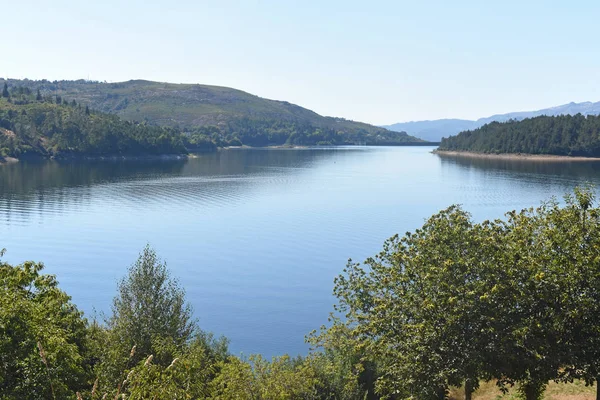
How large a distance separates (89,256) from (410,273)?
7554 cm

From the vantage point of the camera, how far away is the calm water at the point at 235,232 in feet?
244

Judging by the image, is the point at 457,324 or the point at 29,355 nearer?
the point at 29,355

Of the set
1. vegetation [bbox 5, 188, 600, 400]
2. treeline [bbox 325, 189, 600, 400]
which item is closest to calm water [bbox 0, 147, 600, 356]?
vegetation [bbox 5, 188, 600, 400]

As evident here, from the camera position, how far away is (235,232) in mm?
118188

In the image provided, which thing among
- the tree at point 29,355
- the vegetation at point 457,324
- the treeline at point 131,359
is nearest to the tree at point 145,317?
the treeline at point 131,359

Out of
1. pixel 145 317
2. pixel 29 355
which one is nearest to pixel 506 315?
pixel 29 355

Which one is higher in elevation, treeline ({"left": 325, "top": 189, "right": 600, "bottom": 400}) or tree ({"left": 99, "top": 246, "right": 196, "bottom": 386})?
treeline ({"left": 325, "top": 189, "right": 600, "bottom": 400})

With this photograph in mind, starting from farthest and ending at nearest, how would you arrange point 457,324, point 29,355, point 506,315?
point 506,315 → point 457,324 → point 29,355

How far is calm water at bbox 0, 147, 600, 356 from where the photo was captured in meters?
74.4

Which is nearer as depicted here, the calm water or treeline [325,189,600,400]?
treeline [325,189,600,400]

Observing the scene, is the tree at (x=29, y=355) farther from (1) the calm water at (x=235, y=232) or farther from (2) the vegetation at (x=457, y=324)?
(1) the calm water at (x=235, y=232)

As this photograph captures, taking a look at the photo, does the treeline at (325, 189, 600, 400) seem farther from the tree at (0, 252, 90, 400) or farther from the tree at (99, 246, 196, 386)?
the tree at (99, 246, 196, 386)

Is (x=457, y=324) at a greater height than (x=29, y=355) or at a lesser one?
greater

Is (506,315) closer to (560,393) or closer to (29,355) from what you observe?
(560,393)
